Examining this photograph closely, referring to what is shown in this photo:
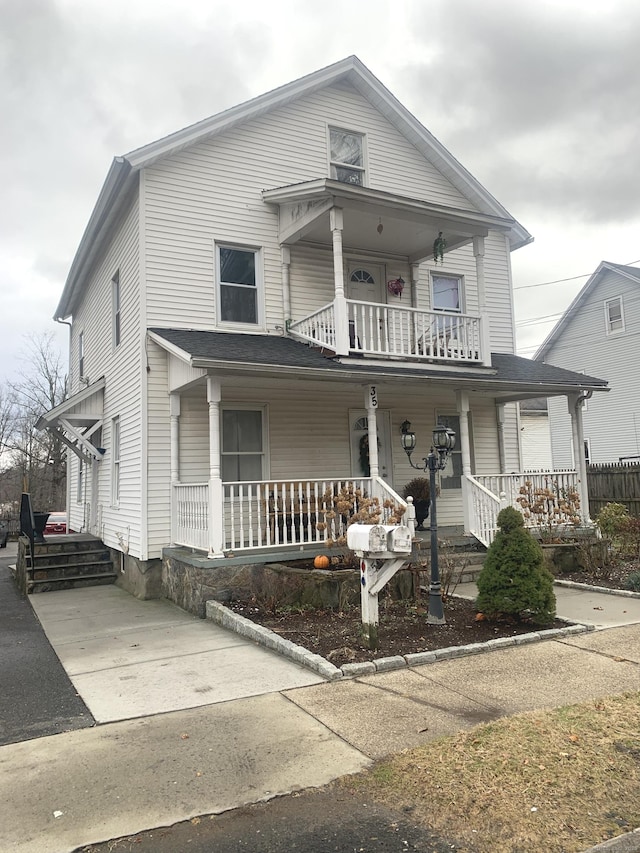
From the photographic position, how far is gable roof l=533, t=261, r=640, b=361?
2267 cm

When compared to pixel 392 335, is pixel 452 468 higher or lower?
lower

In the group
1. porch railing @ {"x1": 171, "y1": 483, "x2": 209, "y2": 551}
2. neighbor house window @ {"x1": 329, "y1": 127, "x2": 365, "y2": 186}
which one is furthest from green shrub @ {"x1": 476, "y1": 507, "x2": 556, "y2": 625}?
neighbor house window @ {"x1": 329, "y1": 127, "x2": 365, "y2": 186}

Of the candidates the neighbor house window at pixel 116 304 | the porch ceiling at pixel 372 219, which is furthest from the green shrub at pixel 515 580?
the neighbor house window at pixel 116 304

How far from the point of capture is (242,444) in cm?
1119

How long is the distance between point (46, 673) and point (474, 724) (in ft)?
14.0

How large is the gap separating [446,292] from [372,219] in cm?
332

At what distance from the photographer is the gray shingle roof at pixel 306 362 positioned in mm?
8961

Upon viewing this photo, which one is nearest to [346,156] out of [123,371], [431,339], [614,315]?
[431,339]

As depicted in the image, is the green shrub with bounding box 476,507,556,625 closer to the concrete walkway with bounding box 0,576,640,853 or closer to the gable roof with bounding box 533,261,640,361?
the concrete walkway with bounding box 0,576,640,853

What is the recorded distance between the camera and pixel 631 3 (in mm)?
10422

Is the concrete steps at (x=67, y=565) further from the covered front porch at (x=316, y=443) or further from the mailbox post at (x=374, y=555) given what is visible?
the mailbox post at (x=374, y=555)

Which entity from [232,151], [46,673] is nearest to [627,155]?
[232,151]

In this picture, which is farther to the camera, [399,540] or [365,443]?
[365,443]

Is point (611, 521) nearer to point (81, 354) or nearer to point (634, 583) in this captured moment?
point (634, 583)
